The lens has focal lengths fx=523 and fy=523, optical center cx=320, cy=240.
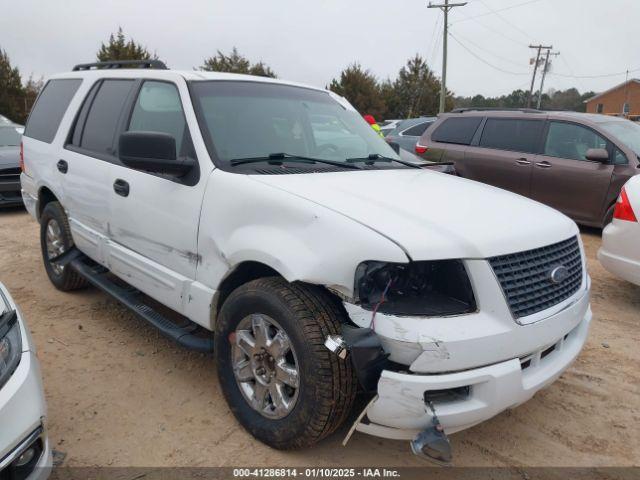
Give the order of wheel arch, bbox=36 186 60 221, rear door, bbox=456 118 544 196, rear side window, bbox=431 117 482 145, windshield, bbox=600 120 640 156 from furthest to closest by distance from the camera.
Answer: rear side window, bbox=431 117 482 145, rear door, bbox=456 118 544 196, windshield, bbox=600 120 640 156, wheel arch, bbox=36 186 60 221

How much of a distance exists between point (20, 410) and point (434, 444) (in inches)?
60.7

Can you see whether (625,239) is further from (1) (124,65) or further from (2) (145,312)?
(1) (124,65)

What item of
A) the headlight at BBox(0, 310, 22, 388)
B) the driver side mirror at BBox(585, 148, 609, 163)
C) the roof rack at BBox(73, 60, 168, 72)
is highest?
the roof rack at BBox(73, 60, 168, 72)

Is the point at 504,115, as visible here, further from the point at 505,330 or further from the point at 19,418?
the point at 19,418

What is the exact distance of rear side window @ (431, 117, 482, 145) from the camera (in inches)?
330

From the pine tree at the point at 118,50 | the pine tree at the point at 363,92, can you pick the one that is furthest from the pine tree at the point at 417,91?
the pine tree at the point at 118,50

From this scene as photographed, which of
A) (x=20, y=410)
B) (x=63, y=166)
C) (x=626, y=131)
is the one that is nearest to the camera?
(x=20, y=410)

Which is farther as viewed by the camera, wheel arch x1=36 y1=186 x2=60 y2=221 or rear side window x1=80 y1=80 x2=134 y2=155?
wheel arch x1=36 y1=186 x2=60 y2=221

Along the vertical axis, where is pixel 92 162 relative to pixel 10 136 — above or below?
above

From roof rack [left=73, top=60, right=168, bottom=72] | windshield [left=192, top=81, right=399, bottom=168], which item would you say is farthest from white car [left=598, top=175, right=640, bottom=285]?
roof rack [left=73, top=60, right=168, bottom=72]

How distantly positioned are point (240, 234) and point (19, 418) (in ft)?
3.94

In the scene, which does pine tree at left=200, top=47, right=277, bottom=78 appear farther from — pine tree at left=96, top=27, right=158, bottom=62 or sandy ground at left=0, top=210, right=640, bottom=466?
sandy ground at left=0, top=210, right=640, bottom=466

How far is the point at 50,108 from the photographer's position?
4.75 meters

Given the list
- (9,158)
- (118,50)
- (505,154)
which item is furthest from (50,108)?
(118,50)
